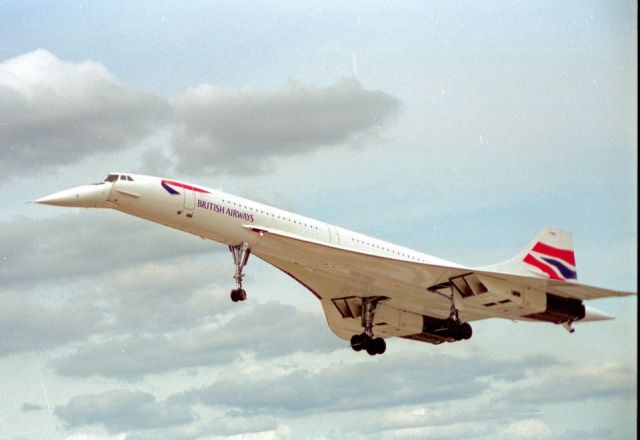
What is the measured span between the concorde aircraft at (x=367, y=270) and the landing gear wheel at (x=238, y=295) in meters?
0.02

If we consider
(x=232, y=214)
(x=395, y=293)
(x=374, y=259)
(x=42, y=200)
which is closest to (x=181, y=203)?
(x=232, y=214)

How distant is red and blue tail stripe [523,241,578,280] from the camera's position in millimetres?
27516

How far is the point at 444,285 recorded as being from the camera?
86.7 feet

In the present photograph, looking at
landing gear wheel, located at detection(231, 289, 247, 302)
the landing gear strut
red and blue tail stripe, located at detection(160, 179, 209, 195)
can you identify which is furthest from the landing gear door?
the landing gear strut

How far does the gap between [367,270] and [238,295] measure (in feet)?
14.0

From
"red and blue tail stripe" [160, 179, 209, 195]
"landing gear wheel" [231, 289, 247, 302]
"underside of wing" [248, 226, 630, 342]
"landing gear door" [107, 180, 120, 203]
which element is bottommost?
"landing gear wheel" [231, 289, 247, 302]

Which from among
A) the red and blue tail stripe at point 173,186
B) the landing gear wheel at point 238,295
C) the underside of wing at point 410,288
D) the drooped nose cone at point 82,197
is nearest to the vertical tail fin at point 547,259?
the underside of wing at point 410,288

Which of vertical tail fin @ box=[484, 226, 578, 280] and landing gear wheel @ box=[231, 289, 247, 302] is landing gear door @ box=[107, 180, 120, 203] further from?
vertical tail fin @ box=[484, 226, 578, 280]

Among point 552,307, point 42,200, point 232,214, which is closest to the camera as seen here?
point 42,200

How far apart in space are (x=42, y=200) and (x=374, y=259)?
7262 mm

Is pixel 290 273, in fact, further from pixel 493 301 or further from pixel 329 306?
pixel 493 301

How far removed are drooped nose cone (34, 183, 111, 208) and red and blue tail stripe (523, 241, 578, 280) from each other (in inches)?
424

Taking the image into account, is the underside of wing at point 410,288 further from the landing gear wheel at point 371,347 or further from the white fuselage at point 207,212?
the landing gear wheel at point 371,347

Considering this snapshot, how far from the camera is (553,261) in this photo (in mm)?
27578
